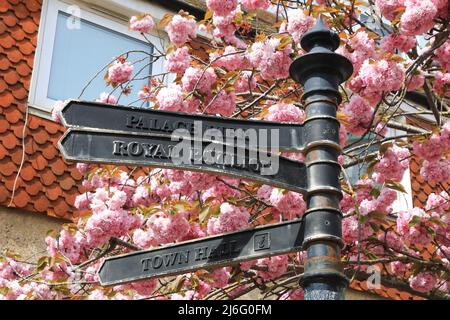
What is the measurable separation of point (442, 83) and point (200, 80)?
2156 millimetres

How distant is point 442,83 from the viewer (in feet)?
18.4

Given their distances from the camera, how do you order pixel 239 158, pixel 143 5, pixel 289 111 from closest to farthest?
pixel 239 158
pixel 289 111
pixel 143 5

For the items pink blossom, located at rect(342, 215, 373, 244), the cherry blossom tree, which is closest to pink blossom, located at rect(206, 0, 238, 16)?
the cherry blossom tree

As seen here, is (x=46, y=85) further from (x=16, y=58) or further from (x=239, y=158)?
(x=239, y=158)

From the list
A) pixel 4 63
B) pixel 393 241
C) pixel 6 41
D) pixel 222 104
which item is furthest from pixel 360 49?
pixel 6 41

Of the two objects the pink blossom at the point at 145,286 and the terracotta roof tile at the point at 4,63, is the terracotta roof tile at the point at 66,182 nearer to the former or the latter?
the terracotta roof tile at the point at 4,63

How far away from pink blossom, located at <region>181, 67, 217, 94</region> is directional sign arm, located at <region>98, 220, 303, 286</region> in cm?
210

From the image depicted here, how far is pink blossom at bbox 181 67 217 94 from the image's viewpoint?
479 cm

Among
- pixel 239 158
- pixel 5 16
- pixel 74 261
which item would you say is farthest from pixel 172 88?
pixel 5 16

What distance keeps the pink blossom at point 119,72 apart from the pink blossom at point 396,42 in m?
2.35

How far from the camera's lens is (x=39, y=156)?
7086mm

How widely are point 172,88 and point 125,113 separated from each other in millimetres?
1951

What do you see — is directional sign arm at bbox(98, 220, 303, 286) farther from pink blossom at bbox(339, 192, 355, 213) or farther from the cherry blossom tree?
pink blossom at bbox(339, 192, 355, 213)

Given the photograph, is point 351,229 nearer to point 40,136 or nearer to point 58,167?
point 58,167
